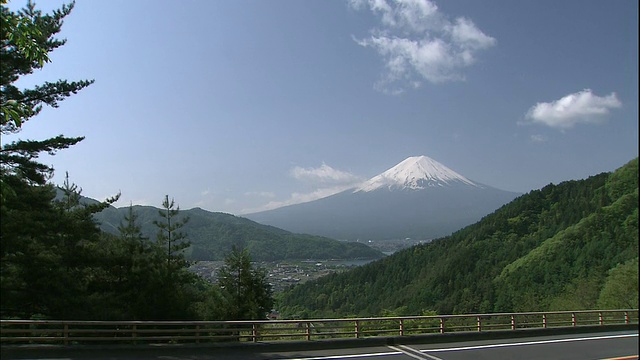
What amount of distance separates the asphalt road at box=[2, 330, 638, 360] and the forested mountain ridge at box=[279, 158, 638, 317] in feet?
123

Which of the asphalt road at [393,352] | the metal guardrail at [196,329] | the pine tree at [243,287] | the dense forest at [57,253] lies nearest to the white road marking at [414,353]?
the asphalt road at [393,352]

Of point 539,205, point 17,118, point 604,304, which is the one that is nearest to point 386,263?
point 539,205

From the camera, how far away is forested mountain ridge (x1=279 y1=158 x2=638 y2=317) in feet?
253

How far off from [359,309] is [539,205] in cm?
7057

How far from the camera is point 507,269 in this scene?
334ft

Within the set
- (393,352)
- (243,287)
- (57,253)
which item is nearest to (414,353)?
(393,352)

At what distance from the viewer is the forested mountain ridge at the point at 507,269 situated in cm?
7725

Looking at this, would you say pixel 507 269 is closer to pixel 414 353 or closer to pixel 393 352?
pixel 414 353

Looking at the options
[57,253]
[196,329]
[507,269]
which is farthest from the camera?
[507,269]

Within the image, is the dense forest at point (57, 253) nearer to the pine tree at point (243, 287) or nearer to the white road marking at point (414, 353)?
the pine tree at point (243, 287)

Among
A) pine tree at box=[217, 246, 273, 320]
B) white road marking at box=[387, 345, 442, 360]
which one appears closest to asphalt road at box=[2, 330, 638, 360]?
white road marking at box=[387, 345, 442, 360]

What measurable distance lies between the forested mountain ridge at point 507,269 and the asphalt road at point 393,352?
3749 centimetres

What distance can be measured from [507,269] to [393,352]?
98.9 metres

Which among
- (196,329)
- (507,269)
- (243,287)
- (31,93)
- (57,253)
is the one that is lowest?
(507,269)
